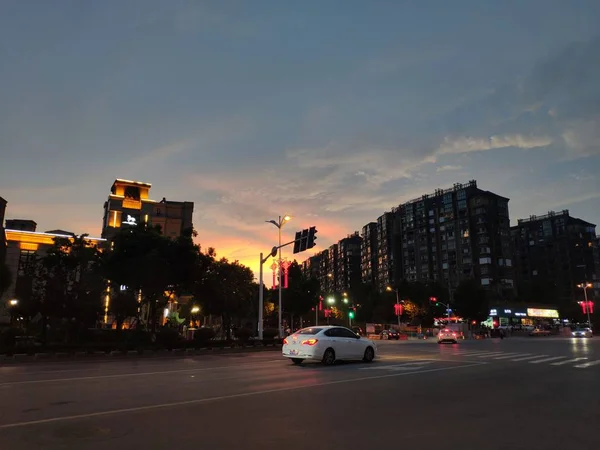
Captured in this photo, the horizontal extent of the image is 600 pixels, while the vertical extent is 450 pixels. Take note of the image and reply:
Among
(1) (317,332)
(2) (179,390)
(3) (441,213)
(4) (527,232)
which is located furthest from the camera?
(4) (527,232)

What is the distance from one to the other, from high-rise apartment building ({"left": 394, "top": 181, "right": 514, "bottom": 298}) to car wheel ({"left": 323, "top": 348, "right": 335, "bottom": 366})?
118587 mm

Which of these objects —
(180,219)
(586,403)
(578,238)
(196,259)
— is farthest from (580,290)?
(586,403)

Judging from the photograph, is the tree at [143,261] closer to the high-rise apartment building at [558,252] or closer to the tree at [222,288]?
the tree at [222,288]

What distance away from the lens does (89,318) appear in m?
30.7

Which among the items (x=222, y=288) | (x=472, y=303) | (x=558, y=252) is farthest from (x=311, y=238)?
(x=558, y=252)

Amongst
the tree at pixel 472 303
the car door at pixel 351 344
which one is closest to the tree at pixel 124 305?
the car door at pixel 351 344

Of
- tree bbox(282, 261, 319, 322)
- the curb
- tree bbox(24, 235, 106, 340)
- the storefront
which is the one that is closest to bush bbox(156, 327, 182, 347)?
the curb

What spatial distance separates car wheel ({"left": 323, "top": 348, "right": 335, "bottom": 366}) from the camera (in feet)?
61.1

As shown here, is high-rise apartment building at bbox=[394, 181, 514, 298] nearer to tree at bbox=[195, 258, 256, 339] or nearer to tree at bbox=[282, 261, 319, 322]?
tree at bbox=[282, 261, 319, 322]

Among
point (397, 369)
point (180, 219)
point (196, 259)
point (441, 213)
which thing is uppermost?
point (441, 213)

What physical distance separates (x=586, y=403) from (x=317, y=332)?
10682 millimetres

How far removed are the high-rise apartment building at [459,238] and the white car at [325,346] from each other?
385ft

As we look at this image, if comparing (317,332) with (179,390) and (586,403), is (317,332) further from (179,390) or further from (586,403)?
(586,403)

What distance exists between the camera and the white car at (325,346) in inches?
725
